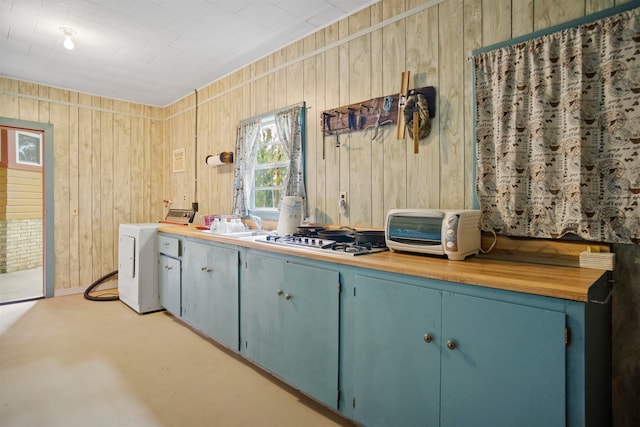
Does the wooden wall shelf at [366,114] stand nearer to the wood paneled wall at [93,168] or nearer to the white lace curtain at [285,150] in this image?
the white lace curtain at [285,150]

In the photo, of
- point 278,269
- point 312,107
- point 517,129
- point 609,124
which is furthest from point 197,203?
point 609,124

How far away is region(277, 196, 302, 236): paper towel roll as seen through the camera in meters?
2.75

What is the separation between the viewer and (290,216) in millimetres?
2754

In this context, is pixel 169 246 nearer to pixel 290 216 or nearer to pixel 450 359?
pixel 290 216

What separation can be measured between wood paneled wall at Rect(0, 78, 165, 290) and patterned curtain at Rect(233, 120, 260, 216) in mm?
2241

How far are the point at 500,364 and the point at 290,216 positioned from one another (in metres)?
1.81

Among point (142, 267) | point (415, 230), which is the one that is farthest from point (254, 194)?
point (415, 230)

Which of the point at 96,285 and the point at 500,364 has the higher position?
the point at 500,364

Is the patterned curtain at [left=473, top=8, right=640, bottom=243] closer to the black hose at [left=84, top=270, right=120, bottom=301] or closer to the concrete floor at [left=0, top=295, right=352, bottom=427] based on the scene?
the concrete floor at [left=0, top=295, right=352, bottom=427]

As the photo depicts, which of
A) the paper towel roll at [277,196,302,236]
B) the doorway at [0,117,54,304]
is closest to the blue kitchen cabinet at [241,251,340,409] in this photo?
the paper towel roll at [277,196,302,236]

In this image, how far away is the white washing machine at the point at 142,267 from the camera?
367cm

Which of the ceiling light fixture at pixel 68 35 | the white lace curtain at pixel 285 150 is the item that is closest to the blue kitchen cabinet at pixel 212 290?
the white lace curtain at pixel 285 150

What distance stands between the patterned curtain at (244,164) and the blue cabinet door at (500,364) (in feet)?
8.55

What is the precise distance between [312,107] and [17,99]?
3765 mm
